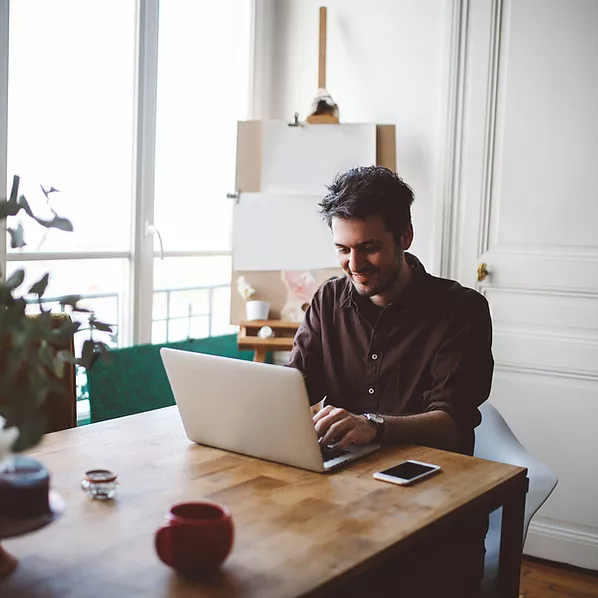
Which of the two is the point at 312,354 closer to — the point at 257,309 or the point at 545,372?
the point at 257,309

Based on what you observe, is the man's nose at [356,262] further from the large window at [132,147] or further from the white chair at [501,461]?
the large window at [132,147]

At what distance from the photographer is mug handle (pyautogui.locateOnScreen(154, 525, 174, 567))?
3.51 feet

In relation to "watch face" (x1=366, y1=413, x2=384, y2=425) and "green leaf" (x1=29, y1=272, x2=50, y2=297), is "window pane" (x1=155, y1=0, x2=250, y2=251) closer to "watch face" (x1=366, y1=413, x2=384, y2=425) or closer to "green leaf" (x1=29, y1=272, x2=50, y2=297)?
"watch face" (x1=366, y1=413, x2=384, y2=425)

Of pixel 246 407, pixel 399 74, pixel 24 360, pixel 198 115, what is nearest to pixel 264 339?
pixel 198 115

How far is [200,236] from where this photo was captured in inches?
132

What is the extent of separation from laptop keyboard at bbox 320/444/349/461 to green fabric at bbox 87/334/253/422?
1.05 meters

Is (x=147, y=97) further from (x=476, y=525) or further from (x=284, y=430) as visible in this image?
(x=476, y=525)

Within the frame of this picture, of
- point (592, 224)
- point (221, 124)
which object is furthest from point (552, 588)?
point (221, 124)

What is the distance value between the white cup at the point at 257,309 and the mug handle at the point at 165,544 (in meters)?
2.06

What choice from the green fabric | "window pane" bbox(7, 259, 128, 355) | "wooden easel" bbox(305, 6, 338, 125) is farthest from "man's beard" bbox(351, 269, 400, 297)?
"wooden easel" bbox(305, 6, 338, 125)

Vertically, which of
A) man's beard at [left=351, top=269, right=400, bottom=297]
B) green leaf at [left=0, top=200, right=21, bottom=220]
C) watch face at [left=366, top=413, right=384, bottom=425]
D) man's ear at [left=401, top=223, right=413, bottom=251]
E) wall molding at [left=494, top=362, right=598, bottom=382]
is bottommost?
wall molding at [left=494, top=362, right=598, bottom=382]

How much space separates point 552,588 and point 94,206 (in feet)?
6.73

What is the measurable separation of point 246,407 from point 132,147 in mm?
1709

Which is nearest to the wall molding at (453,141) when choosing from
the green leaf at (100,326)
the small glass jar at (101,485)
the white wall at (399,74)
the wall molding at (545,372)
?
the white wall at (399,74)
